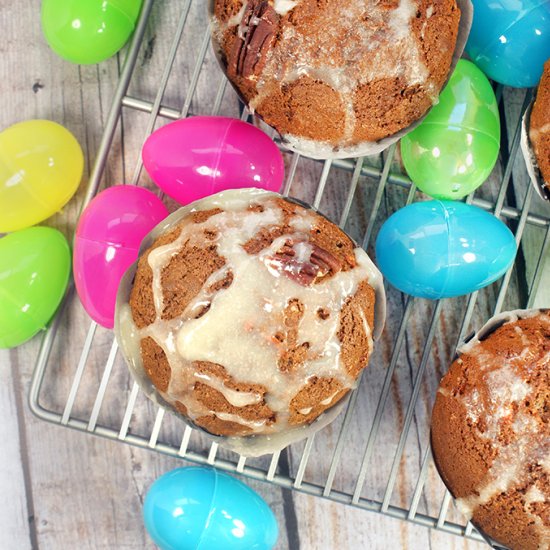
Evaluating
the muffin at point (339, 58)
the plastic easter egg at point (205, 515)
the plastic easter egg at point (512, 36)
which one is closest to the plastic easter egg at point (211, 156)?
the muffin at point (339, 58)

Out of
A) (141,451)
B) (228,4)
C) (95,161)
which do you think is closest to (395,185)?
(228,4)

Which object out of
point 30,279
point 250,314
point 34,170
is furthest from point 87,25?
point 250,314

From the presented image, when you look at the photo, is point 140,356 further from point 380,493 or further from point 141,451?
point 380,493

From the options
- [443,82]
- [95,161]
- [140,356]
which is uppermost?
[443,82]

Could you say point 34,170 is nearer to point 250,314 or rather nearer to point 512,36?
point 250,314

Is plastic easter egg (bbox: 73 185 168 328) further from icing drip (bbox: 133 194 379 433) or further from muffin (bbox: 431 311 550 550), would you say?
muffin (bbox: 431 311 550 550)

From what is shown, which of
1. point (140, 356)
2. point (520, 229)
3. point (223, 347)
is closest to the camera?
point (223, 347)
